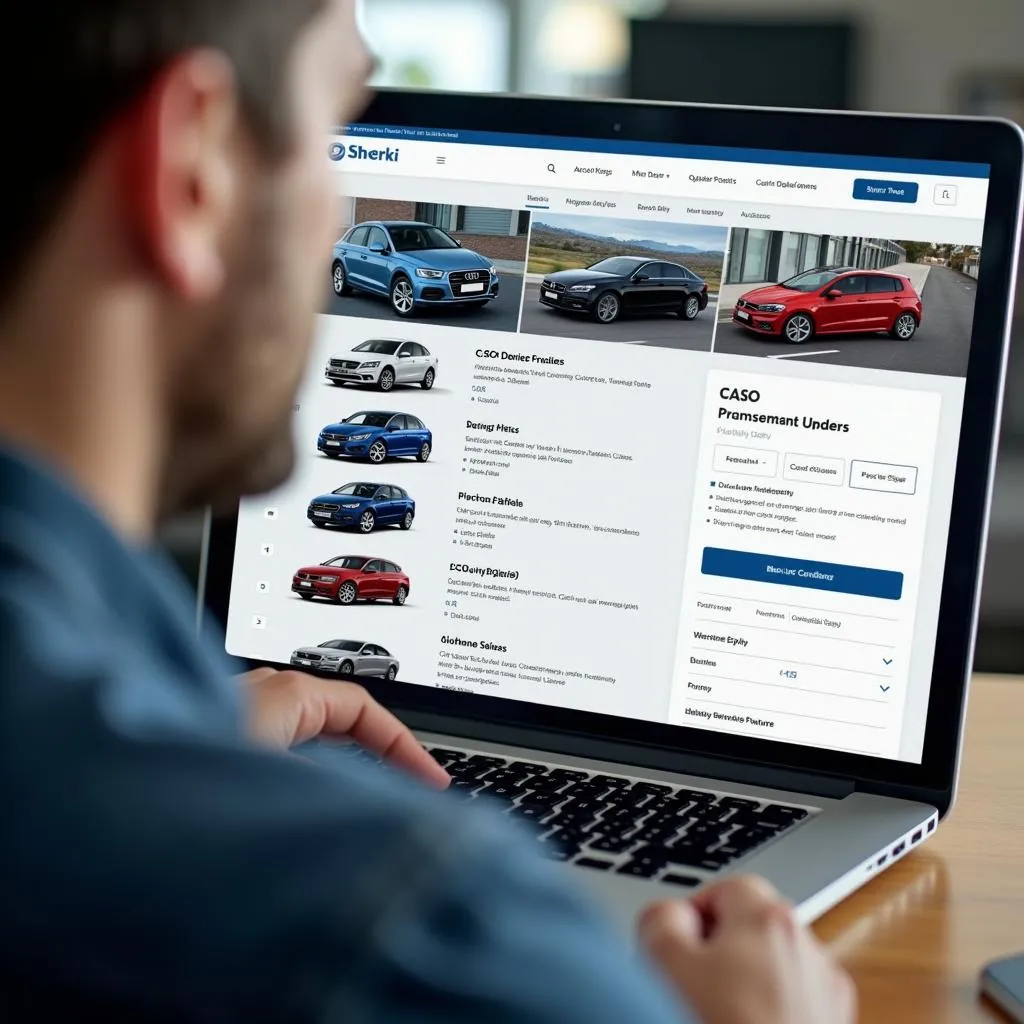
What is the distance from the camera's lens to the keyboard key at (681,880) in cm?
71

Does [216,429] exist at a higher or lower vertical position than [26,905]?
higher

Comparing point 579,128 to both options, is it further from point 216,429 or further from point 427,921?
point 427,921

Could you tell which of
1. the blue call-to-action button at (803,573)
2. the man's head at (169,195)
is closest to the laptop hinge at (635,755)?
the blue call-to-action button at (803,573)

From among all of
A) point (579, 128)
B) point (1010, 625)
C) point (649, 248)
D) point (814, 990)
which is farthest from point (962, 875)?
point (1010, 625)

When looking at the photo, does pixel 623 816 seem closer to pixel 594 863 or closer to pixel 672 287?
pixel 594 863

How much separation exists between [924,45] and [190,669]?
618 cm

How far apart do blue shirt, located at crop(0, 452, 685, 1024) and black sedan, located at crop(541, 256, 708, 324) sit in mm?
587

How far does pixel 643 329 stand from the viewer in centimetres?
90

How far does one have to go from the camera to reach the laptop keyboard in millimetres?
743

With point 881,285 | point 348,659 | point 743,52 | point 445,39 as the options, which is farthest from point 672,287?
point 445,39

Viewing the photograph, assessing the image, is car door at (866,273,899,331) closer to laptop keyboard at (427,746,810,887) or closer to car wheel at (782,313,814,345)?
car wheel at (782,313,814,345)

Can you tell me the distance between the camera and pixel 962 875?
83 cm

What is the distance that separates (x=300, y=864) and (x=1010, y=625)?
147 inches

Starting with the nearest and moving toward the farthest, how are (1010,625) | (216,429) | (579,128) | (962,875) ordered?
1. (216,429)
2. (962,875)
3. (579,128)
4. (1010,625)
